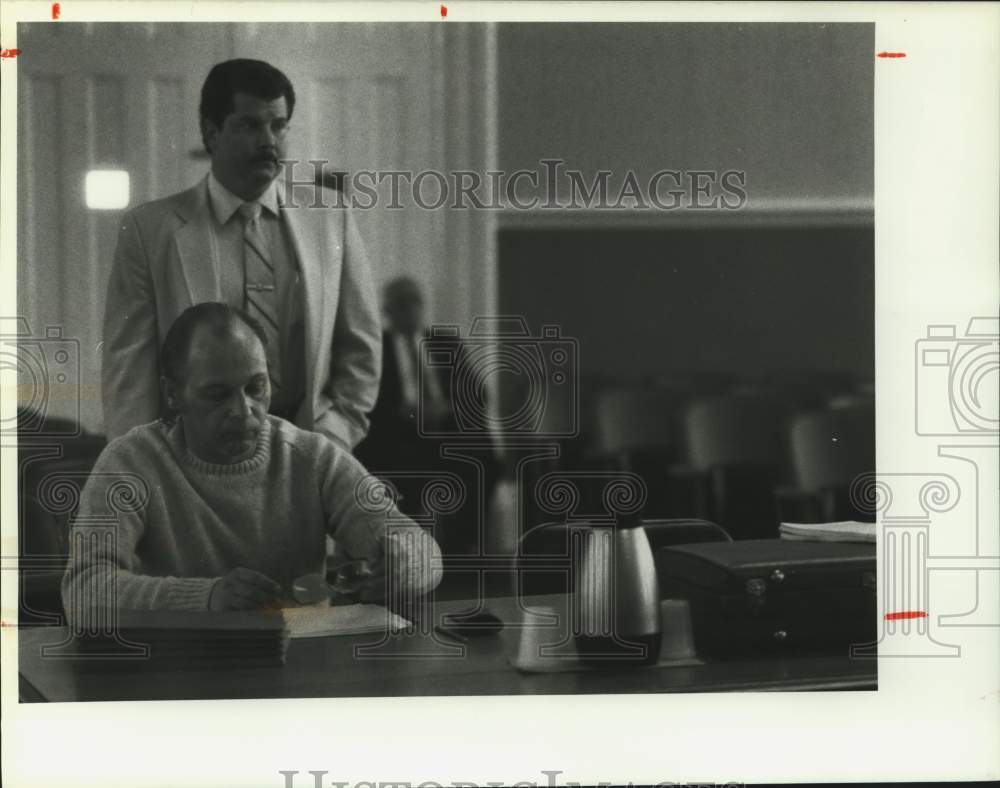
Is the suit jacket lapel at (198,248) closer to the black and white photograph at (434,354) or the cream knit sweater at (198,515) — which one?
the black and white photograph at (434,354)

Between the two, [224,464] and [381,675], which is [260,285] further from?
[381,675]

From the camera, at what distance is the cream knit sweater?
2.02 meters

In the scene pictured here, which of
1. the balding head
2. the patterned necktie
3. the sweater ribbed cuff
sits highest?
the patterned necktie

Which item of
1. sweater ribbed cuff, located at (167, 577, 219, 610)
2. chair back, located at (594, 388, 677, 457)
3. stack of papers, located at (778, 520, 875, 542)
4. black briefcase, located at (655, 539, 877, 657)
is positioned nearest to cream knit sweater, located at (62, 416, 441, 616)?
sweater ribbed cuff, located at (167, 577, 219, 610)

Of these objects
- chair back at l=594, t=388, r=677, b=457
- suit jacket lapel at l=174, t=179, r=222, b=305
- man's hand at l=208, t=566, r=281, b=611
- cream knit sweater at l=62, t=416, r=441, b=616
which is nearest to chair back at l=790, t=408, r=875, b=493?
chair back at l=594, t=388, r=677, b=457

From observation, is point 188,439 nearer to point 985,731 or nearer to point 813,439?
point 813,439

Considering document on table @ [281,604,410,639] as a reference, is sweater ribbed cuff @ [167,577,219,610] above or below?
above

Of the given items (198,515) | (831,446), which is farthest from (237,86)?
(831,446)

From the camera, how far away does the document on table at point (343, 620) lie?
2023 millimetres

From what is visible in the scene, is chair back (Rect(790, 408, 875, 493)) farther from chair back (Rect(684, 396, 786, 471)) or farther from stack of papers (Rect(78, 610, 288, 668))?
stack of papers (Rect(78, 610, 288, 668))

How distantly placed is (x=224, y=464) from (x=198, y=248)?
14.7 inches

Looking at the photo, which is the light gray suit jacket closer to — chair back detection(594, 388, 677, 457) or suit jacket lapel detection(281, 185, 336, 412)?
suit jacket lapel detection(281, 185, 336, 412)

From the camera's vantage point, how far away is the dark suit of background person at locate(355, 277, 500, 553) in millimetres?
2025

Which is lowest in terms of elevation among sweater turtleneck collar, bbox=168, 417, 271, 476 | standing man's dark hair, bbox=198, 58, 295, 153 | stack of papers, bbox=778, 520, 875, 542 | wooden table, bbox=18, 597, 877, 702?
wooden table, bbox=18, 597, 877, 702
